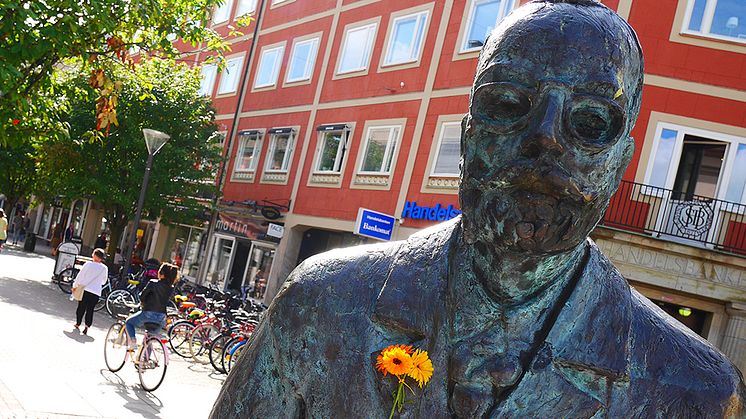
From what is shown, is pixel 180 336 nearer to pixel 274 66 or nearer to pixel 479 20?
pixel 479 20

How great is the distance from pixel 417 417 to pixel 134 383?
34.3ft

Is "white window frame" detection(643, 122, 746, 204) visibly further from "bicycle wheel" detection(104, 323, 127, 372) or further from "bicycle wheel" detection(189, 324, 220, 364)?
"bicycle wheel" detection(104, 323, 127, 372)

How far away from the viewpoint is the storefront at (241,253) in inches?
952

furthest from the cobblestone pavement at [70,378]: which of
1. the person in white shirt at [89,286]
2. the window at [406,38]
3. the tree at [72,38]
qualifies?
the window at [406,38]

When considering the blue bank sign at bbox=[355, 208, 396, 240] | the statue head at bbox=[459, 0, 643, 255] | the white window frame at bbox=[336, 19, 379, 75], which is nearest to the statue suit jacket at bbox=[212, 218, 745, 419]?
the statue head at bbox=[459, 0, 643, 255]

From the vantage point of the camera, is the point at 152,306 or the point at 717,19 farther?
the point at 717,19

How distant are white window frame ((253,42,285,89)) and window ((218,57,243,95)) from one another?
155 cm

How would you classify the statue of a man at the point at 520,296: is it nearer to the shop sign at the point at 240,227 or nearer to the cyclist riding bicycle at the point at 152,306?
the cyclist riding bicycle at the point at 152,306

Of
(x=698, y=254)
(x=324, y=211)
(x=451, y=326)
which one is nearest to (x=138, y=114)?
(x=324, y=211)

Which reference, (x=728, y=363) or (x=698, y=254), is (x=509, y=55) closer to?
(x=728, y=363)

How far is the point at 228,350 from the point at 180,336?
192 cm

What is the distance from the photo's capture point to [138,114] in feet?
75.9

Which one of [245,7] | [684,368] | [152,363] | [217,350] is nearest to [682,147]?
[217,350]

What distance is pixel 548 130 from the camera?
982 millimetres
